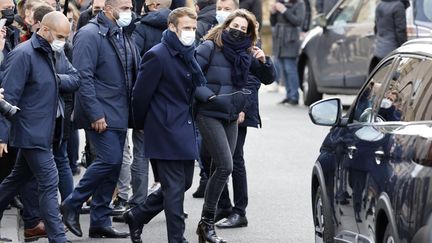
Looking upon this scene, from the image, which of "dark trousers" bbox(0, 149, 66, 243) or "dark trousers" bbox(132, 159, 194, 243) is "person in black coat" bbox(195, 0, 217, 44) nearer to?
"dark trousers" bbox(132, 159, 194, 243)

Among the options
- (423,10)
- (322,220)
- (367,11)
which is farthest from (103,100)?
(367,11)

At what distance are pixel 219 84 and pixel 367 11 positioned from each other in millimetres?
11114

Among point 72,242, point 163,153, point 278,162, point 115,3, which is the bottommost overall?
point 278,162

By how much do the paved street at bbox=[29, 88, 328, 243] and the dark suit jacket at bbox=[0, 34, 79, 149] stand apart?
1.38 meters

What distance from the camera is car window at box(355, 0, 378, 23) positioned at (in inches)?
822

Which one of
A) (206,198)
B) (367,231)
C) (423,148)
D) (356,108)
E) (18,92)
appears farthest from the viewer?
(206,198)

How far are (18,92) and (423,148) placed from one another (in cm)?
358

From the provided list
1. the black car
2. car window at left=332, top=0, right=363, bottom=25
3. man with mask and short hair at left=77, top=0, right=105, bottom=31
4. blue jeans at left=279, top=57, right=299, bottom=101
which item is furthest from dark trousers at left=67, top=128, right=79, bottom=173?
blue jeans at left=279, top=57, right=299, bottom=101

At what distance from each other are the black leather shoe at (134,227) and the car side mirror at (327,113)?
189 cm

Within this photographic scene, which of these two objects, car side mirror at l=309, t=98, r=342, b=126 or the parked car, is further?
the parked car

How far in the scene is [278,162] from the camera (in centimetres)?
1571

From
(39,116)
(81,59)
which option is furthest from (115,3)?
(39,116)

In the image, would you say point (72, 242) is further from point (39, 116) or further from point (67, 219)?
point (39, 116)

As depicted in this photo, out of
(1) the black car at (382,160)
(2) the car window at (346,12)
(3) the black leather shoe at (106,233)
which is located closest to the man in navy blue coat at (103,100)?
(3) the black leather shoe at (106,233)
